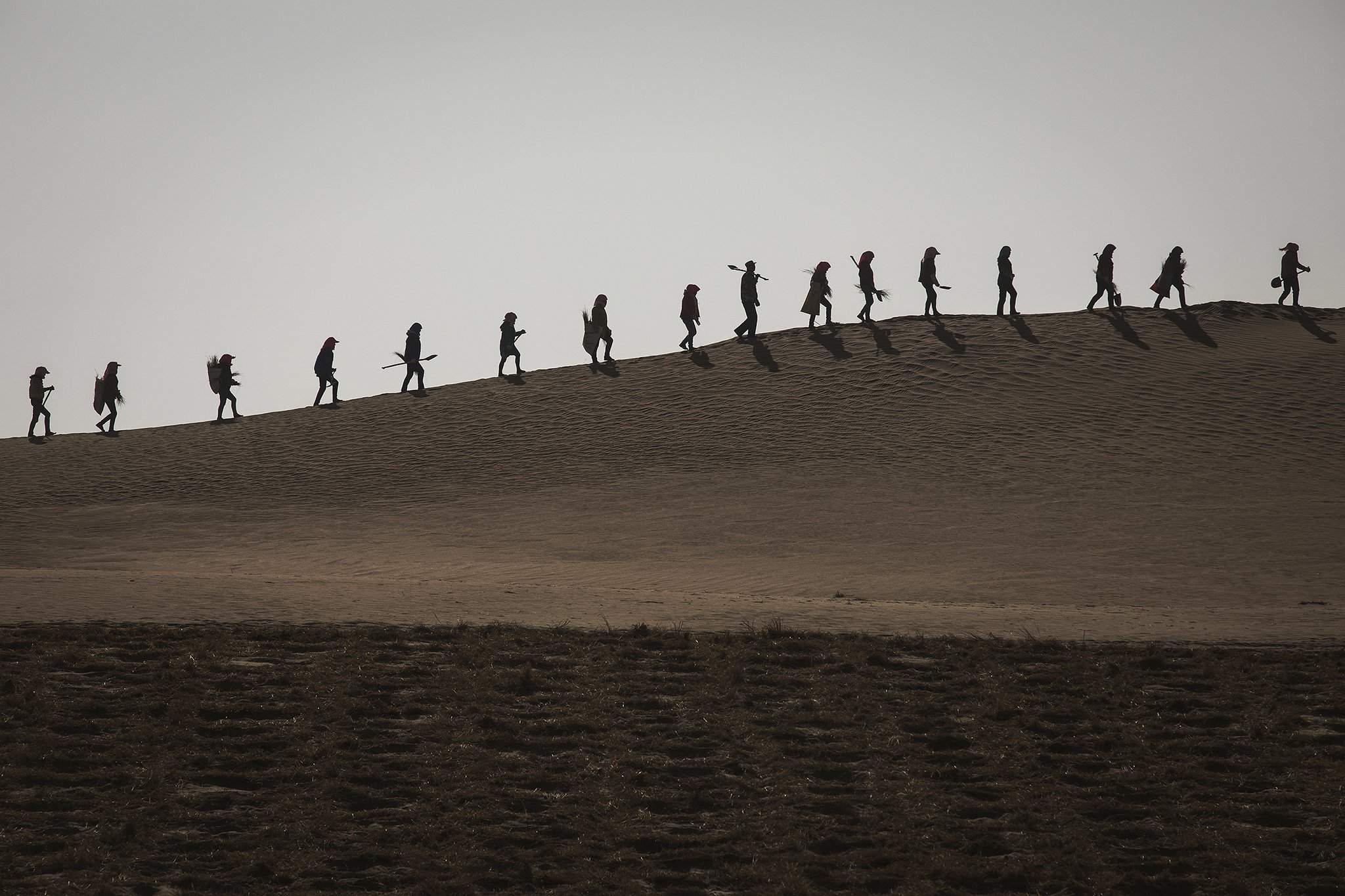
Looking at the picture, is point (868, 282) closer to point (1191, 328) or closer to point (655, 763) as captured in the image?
point (1191, 328)

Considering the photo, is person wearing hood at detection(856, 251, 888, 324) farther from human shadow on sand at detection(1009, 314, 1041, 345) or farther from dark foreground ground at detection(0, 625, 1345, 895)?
dark foreground ground at detection(0, 625, 1345, 895)

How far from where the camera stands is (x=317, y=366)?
26.6 meters

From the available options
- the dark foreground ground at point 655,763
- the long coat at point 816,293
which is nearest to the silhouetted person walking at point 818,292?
the long coat at point 816,293

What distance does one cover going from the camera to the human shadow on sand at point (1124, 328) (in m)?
26.8

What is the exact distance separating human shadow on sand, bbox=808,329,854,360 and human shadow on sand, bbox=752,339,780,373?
1212 mm

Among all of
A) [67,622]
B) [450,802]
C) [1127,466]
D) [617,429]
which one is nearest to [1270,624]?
[450,802]

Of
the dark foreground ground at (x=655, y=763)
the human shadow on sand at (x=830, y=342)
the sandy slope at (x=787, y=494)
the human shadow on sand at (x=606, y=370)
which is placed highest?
A: the human shadow on sand at (x=830, y=342)

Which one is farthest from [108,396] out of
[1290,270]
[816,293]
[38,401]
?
[1290,270]


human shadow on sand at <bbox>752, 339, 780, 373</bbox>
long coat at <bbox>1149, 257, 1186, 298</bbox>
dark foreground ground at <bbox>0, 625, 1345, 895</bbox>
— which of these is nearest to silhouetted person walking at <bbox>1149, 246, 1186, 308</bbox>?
long coat at <bbox>1149, 257, 1186, 298</bbox>

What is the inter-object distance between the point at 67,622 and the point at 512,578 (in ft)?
16.5

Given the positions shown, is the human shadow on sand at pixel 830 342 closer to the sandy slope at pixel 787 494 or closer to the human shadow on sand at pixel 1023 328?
the sandy slope at pixel 787 494

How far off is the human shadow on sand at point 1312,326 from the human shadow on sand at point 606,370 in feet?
54.3

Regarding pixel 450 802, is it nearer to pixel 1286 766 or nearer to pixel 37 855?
pixel 37 855

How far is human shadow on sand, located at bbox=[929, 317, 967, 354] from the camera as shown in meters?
26.5
